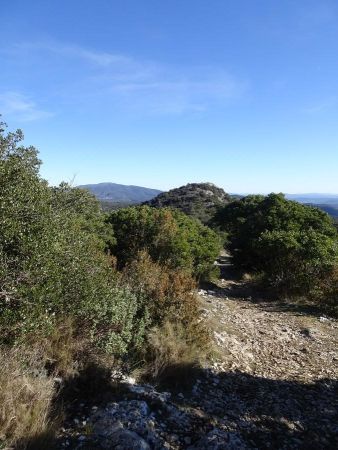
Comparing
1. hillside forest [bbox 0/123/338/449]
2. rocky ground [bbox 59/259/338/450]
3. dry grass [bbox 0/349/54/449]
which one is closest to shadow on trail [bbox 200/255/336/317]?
rocky ground [bbox 59/259/338/450]

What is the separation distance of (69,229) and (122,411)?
352cm

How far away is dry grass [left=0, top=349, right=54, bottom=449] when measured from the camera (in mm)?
4207

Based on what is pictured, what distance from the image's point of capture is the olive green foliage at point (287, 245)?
14148 millimetres

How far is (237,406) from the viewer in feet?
19.9

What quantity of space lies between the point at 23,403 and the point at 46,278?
1781 mm

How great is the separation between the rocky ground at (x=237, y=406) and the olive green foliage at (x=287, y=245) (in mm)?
4325

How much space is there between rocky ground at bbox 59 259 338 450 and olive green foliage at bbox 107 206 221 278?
4.93m

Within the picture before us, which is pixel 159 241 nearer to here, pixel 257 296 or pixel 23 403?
pixel 257 296

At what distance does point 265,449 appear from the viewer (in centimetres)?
494

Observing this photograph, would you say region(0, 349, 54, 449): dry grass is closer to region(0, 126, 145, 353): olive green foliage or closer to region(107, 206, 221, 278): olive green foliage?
region(0, 126, 145, 353): olive green foliage

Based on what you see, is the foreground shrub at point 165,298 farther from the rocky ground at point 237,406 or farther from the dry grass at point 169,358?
the rocky ground at point 237,406

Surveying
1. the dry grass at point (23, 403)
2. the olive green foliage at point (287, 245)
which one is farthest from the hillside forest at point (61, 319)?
the olive green foliage at point (287, 245)

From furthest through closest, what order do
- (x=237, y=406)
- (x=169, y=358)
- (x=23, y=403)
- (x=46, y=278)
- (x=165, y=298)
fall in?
(x=165, y=298) < (x=169, y=358) < (x=237, y=406) < (x=46, y=278) < (x=23, y=403)

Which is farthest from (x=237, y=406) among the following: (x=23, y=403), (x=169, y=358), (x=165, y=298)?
(x=23, y=403)
